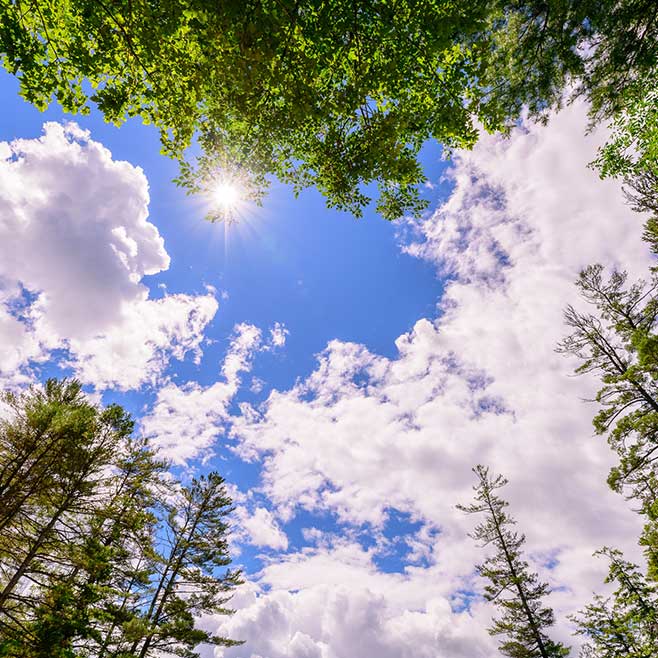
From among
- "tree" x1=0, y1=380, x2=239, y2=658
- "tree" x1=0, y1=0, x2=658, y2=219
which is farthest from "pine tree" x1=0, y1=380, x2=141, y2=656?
"tree" x1=0, y1=0, x2=658, y2=219

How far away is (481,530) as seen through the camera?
2088cm

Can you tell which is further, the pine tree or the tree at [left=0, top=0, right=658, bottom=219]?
the pine tree

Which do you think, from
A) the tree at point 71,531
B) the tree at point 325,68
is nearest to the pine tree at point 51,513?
the tree at point 71,531

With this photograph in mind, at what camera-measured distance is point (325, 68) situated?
5.05m

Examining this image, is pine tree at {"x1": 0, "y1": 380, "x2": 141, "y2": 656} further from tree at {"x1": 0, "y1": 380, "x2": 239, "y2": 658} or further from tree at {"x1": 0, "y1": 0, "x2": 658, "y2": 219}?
tree at {"x1": 0, "y1": 0, "x2": 658, "y2": 219}

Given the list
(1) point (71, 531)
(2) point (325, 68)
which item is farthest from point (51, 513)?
(2) point (325, 68)

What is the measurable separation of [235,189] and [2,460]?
11.0 meters

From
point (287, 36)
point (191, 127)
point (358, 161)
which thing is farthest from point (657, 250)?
point (191, 127)

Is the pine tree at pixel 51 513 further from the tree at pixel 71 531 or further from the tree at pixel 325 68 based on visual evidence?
the tree at pixel 325 68

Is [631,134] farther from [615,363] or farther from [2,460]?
[2,460]

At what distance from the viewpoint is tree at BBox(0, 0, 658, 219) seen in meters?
4.23

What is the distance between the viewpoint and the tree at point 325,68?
423cm

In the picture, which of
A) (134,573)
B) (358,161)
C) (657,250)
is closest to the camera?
(358,161)

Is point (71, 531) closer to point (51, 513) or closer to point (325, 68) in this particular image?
point (51, 513)
